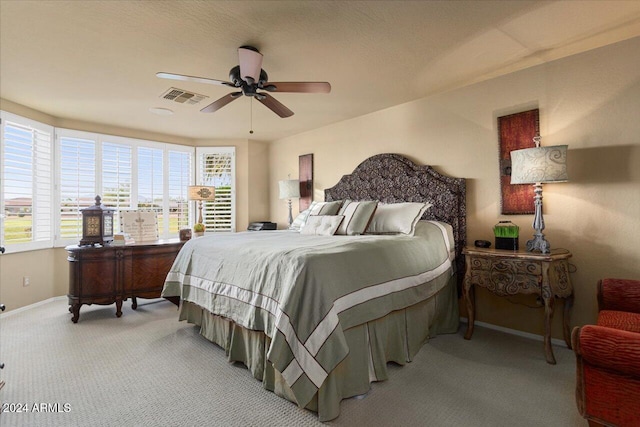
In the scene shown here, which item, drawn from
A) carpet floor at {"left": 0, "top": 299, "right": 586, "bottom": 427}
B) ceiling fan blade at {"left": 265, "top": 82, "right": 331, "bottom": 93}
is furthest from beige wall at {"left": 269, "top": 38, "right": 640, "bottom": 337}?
ceiling fan blade at {"left": 265, "top": 82, "right": 331, "bottom": 93}

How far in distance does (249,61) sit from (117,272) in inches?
121

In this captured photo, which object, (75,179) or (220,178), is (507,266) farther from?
(75,179)

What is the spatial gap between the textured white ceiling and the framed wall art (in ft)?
1.68

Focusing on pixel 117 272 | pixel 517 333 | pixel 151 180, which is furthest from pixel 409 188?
pixel 151 180

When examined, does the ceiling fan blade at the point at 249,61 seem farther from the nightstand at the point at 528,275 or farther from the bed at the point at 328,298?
the nightstand at the point at 528,275

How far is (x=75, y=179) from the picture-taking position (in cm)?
467

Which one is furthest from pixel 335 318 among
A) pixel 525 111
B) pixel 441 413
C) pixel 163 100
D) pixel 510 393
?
pixel 163 100

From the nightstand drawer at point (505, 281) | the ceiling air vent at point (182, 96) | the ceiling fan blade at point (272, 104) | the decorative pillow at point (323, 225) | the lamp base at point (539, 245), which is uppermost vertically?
the ceiling air vent at point (182, 96)

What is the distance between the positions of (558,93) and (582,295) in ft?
6.04

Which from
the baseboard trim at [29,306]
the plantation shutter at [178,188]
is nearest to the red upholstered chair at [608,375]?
the baseboard trim at [29,306]

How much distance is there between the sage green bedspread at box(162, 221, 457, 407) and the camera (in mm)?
1780

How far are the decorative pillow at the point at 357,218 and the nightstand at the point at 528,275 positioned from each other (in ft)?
3.34

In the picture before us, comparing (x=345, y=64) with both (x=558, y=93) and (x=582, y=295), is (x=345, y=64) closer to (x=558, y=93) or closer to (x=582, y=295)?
(x=558, y=93)

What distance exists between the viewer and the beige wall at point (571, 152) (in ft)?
8.31
